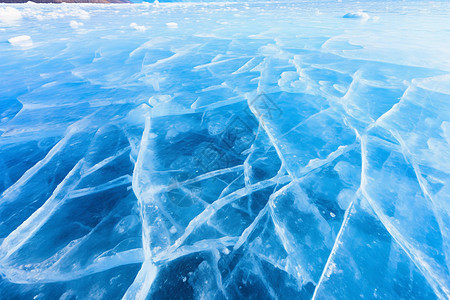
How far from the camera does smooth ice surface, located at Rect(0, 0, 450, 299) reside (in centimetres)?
125

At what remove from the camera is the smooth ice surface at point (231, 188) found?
1.25 m

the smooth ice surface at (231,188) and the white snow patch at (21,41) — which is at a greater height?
the white snow patch at (21,41)

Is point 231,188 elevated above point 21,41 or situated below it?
below

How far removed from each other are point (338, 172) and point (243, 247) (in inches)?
49.0

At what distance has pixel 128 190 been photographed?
1852 millimetres

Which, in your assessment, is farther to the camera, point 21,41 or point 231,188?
point 21,41

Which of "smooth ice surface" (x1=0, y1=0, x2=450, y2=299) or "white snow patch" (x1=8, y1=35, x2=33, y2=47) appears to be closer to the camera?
"smooth ice surface" (x1=0, y1=0, x2=450, y2=299)

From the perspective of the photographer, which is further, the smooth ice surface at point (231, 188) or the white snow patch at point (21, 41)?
the white snow patch at point (21, 41)

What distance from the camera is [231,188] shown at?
181 cm

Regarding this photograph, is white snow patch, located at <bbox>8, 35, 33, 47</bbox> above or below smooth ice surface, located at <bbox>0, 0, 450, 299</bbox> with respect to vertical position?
above

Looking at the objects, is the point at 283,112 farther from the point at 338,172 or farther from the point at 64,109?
the point at 64,109

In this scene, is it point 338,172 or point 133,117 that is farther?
point 133,117

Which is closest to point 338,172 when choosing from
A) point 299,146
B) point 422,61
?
point 299,146

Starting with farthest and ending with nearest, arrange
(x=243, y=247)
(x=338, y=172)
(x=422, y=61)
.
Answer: (x=422, y=61)
(x=338, y=172)
(x=243, y=247)
